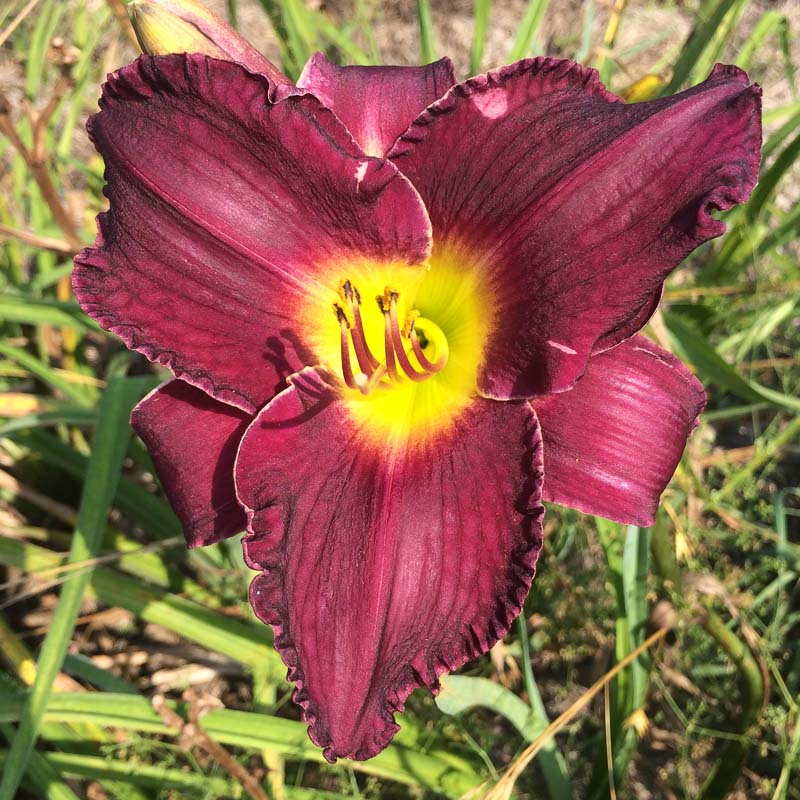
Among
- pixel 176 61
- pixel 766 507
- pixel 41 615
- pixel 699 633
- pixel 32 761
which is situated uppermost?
pixel 176 61

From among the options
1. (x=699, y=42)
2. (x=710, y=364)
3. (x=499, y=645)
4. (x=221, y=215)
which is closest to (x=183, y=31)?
(x=221, y=215)

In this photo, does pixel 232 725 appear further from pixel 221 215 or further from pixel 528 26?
pixel 528 26

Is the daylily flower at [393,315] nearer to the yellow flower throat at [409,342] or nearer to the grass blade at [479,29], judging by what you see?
the yellow flower throat at [409,342]

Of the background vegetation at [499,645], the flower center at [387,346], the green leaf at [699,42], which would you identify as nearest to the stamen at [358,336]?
the flower center at [387,346]

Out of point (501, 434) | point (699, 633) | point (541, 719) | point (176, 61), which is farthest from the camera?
point (699, 633)

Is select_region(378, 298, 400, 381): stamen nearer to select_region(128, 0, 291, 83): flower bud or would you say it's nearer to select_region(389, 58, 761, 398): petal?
select_region(389, 58, 761, 398): petal

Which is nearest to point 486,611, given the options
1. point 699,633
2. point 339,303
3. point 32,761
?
point 339,303

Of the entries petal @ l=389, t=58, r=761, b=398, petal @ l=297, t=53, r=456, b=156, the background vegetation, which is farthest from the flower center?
the background vegetation

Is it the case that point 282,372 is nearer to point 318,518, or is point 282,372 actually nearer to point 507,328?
point 318,518
